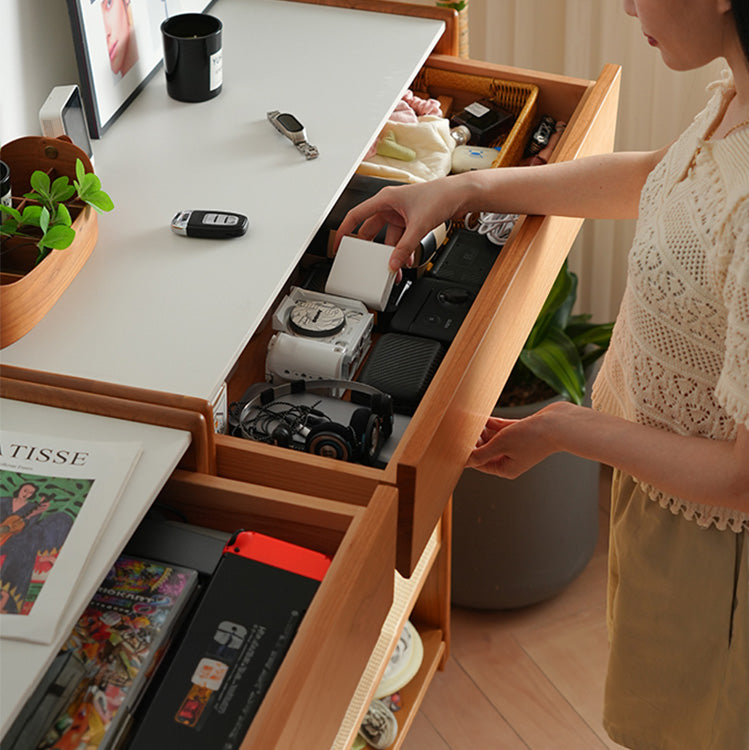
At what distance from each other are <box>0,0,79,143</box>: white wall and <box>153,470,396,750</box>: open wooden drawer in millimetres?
589

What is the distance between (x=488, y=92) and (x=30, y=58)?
70 centimetres

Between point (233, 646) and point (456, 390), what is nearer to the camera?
point (233, 646)

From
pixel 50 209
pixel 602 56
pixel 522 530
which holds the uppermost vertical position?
pixel 50 209

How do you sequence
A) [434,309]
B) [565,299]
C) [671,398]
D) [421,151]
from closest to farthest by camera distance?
[671,398], [434,309], [421,151], [565,299]

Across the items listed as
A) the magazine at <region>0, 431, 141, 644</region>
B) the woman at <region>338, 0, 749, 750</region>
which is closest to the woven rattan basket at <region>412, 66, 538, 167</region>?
the woman at <region>338, 0, 749, 750</region>

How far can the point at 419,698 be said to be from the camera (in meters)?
1.70

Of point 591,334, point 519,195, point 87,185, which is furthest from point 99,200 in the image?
point 591,334

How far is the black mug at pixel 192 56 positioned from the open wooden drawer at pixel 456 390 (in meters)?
0.36

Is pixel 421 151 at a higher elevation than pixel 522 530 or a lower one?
higher

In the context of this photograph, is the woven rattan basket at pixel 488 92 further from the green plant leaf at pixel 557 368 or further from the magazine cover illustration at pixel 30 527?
the magazine cover illustration at pixel 30 527

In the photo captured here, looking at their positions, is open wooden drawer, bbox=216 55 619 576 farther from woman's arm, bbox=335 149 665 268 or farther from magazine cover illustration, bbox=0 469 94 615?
magazine cover illustration, bbox=0 469 94 615

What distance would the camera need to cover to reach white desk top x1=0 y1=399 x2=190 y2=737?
0.76 m

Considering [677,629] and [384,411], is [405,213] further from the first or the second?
[677,629]

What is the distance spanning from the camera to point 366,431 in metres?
1.07
